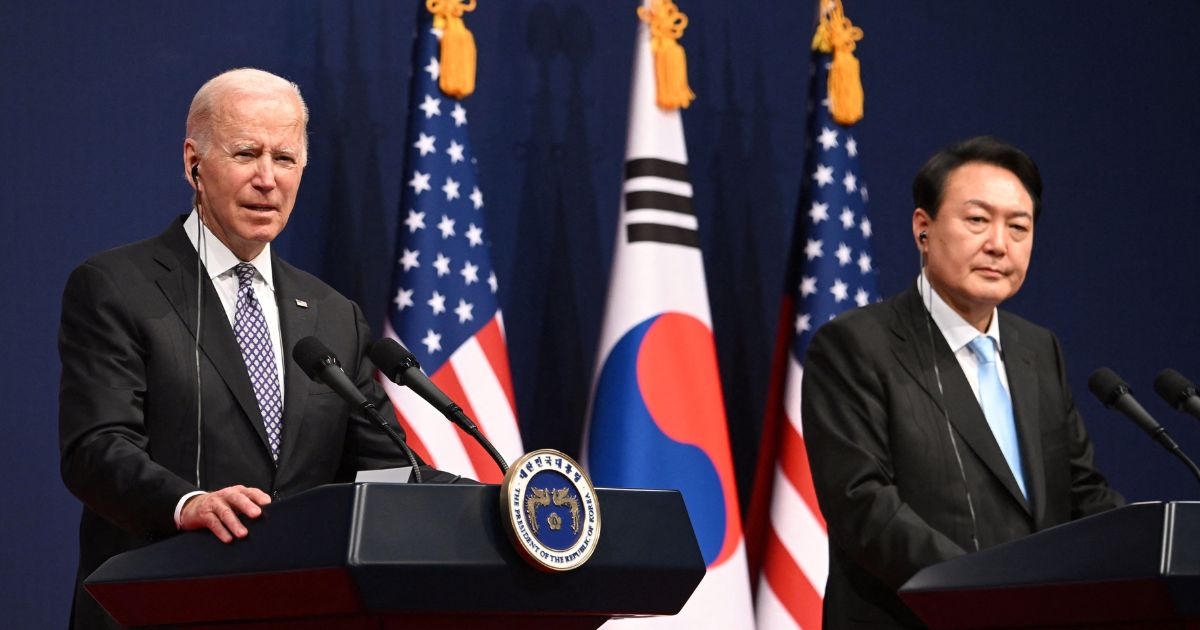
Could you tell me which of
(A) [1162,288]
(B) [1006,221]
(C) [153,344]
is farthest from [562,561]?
(A) [1162,288]

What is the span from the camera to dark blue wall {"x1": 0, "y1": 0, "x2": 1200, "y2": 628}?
3.89 meters

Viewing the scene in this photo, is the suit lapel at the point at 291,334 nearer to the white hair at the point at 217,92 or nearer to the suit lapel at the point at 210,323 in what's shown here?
the suit lapel at the point at 210,323

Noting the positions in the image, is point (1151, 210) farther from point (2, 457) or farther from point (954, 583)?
point (2, 457)

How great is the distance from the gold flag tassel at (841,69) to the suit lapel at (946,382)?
1600 mm

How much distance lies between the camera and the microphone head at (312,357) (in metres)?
1.99

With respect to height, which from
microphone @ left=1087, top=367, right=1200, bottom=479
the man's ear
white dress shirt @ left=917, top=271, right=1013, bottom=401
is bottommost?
microphone @ left=1087, top=367, right=1200, bottom=479

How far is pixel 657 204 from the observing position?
13.8ft

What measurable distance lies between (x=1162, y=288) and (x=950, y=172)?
8.69ft

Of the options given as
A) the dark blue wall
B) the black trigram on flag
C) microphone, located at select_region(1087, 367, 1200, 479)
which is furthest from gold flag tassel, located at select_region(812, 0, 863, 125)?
microphone, located at select_region(1087, 367, 1200, 479)

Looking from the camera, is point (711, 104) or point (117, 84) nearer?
point (117, 84)

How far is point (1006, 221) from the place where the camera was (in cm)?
297

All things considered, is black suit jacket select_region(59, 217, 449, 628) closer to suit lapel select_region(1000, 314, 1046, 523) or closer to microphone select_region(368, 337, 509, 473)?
microphone select_region(368, 337, 509, 473)

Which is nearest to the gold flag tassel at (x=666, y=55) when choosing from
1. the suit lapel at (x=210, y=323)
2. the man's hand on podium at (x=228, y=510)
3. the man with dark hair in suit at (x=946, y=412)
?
the man with dark hair in suit at (x=946, y=412)

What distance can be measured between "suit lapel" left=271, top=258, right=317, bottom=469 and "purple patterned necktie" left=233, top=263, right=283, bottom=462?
17 millimetres
